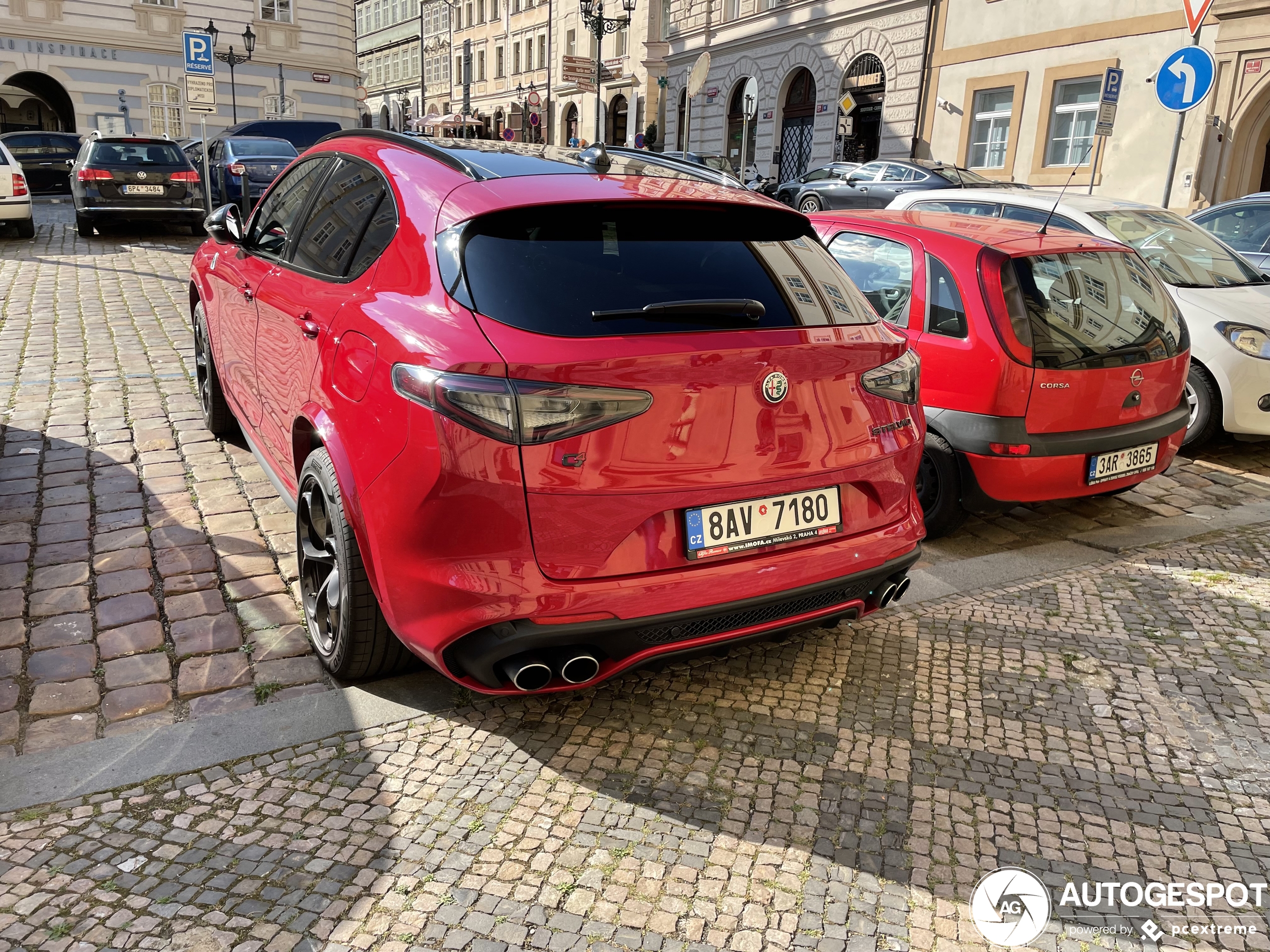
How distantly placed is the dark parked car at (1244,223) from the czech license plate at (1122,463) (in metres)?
5.59

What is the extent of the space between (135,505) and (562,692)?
8.67 feet

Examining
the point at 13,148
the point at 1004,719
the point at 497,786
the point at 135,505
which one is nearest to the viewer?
the point at 497,786

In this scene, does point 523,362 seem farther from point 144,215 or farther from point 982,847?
point 144,215

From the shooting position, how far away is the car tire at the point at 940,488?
4836 mm

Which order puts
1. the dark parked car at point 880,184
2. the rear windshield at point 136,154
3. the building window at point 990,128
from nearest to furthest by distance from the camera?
the rear windshield at point 136,154, the dark parked car at point 880,184, the building window at point 990,128

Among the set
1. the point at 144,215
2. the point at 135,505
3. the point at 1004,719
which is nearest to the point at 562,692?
the point at 1004,719

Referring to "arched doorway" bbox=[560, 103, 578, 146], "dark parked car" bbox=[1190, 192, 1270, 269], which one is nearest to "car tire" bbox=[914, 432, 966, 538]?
"dark parked car" bbox=[1190, 192, 1270, 269]

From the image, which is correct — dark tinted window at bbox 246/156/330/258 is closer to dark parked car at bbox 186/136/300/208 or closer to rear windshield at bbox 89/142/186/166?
rear windshield at bbox 89/142/186/166

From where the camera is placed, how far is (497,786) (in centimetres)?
291

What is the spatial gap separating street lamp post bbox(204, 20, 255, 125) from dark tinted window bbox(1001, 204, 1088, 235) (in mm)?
38442

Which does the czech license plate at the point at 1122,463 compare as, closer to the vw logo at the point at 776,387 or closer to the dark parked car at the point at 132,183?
the vw logo at the point at 776,387

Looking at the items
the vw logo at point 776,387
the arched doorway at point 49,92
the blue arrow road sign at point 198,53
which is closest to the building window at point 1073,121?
the blue arrow road sign at point 198,53

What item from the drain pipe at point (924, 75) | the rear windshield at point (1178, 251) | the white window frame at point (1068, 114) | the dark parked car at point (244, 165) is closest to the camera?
the rear windshield at point (1178, 251)

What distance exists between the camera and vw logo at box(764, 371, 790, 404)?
2875 mm
